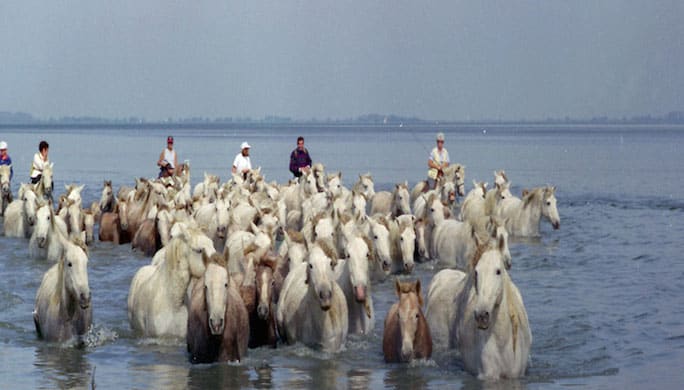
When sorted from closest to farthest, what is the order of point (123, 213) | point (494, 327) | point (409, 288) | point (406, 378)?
point (494, 327) < point (409, 288) < point (406, 378) < point (123, 213)

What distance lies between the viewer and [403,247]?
18.3 metres

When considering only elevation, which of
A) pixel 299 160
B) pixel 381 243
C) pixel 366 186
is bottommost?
pixel 381 243

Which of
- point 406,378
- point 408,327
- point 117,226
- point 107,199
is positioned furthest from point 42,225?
point 408,327

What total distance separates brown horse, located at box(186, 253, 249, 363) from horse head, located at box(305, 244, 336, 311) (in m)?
0.85

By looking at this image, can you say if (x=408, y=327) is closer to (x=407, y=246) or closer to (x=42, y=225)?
(x=407, y=246)

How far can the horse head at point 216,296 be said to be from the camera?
11.8 meters

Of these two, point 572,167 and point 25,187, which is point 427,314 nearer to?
point 25,187

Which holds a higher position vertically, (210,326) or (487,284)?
(487,284)

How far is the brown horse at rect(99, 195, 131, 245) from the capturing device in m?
25.9

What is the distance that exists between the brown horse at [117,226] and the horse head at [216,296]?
46.4 feet

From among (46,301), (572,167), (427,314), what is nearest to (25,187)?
(46,301)

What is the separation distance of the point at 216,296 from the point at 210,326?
34 cm

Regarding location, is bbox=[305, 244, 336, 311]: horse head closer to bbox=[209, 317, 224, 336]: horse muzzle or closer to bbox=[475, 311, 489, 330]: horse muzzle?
bbox=[209, 317, 224, 336]: horse muzzle

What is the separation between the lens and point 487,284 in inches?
443
